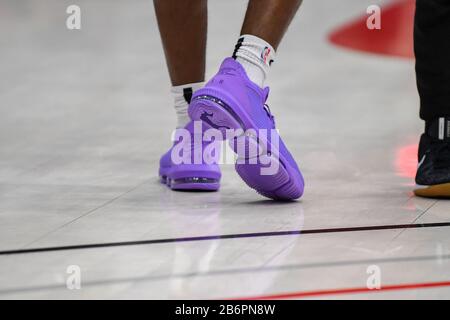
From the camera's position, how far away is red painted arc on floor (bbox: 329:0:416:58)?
4309mm

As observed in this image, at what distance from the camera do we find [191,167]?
7.13 ft

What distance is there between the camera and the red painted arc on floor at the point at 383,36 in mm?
4309

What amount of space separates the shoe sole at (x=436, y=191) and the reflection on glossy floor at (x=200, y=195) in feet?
0.09

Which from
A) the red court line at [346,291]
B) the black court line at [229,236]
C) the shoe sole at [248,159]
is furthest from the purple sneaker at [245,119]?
the red court line at [346,291]

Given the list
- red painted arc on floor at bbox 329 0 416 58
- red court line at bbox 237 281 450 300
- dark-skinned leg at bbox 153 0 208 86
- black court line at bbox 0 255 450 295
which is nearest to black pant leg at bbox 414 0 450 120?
dark-skinned leg at bbox 153 0 208 86

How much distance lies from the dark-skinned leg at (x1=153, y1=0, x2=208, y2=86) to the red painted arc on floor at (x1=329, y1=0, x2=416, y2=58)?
6.92 ft

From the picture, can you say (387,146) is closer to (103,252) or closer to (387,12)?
(103,252)

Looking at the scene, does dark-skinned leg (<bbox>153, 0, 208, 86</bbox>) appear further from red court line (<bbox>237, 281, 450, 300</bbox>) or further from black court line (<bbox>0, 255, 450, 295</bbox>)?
red court line (<bbox>237, 281, 450, 300</bbox>)

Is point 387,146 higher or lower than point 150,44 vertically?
lower

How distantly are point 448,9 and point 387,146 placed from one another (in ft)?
2.08

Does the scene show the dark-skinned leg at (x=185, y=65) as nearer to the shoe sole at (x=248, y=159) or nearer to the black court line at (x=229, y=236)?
the shoe sole at (x=248, y=159)

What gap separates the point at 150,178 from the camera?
2.32 meters

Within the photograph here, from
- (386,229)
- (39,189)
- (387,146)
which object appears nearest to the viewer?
(386,229)

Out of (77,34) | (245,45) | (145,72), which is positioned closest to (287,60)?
(145,72)
